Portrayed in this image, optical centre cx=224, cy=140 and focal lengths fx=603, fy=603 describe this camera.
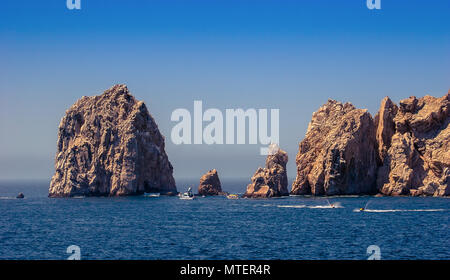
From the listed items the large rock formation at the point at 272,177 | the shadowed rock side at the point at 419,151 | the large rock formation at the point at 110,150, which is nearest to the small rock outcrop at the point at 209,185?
the large rock formation at the point at 110,150

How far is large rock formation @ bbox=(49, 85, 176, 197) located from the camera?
177375 millimetres

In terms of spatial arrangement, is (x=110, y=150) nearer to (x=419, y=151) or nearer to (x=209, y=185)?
(x=209, y=185)

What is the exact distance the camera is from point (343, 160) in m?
161

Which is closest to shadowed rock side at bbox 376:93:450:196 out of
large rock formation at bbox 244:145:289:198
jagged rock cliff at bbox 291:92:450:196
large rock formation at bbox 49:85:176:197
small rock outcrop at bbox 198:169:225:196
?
jagged rock cliff at bbox 291:92:450:196

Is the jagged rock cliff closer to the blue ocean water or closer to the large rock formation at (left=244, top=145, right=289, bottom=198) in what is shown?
the large rock formation at (left=244, top=145, right=289, bottom=198)

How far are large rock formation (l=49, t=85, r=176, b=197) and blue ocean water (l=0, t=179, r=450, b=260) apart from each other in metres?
59.9

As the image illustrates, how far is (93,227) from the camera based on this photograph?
87.4 metres

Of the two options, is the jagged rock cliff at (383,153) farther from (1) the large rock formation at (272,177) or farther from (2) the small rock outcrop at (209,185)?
(2) the small rock outcrop at (209,185)

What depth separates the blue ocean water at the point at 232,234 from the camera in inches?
2336

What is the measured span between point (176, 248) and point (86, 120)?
129m

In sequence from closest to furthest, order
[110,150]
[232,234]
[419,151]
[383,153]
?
[232,234]
[419,151]
[383,153]
[110,150]

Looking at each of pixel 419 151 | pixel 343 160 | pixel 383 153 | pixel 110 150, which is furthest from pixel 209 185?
pixel 419 151

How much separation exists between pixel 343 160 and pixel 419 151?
20370 millimetres

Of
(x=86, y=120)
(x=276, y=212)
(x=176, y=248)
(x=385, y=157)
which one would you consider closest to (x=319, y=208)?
(x=276, y=212)
